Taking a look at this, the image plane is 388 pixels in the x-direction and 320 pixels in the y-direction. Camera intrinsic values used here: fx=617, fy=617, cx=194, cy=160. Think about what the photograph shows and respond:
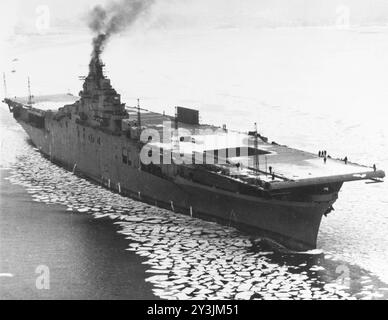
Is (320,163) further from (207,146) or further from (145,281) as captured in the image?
(145,281)

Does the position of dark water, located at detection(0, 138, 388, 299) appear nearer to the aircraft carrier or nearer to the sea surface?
the sea surface

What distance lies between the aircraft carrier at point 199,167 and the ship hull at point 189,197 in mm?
41

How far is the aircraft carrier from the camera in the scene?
83.0 feet

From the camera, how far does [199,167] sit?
2738 cm

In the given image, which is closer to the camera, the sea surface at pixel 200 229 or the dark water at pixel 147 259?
the dark water at pixel 147 259

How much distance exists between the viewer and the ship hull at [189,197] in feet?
82.7

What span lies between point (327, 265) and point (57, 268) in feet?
33.3

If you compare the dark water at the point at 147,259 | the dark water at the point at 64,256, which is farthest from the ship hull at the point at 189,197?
the dark water at the point at 64,256

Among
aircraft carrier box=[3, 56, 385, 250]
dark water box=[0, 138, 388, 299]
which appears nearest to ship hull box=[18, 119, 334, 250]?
aircraft carrier box=[3, 56, 385, 250]

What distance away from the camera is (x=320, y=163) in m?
28.4

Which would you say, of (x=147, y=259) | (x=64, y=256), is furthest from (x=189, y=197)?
(x=64, y=256)

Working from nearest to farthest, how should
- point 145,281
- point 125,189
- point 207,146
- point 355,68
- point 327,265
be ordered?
point 145,281 → point 327,265 → point 207,146 → point 125,189 → point 355,68

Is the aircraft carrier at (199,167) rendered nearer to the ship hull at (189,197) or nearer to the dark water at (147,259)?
the ship hull at (189,197)
